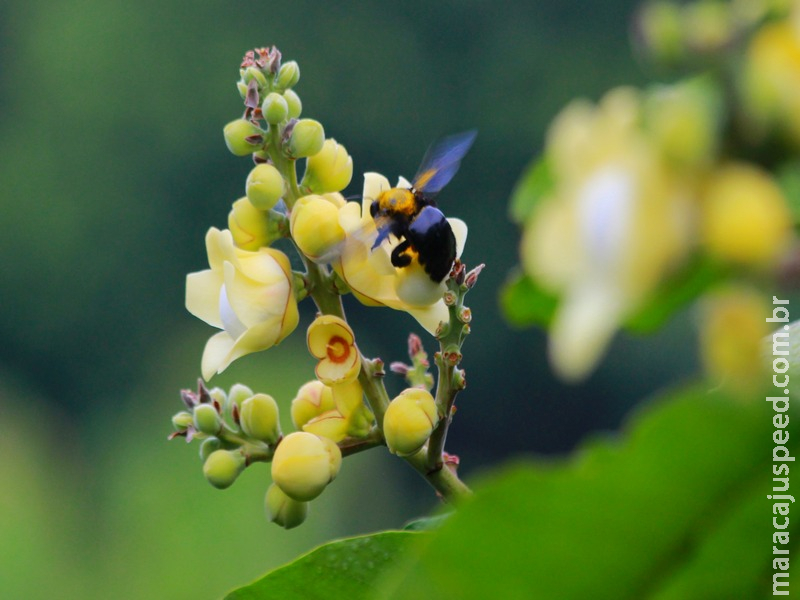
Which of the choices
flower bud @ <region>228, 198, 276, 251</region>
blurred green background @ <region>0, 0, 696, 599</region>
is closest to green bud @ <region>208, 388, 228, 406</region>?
flower bud @ <region>228, 198, 276, 251</region>

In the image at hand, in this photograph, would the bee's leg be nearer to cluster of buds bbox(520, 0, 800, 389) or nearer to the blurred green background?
cluster of buds bbox(520, 0, 800, 389)

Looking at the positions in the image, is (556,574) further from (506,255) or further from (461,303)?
(506,255)

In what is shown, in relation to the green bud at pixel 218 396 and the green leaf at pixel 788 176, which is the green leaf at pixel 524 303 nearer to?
the green leaf at pixel 788 176

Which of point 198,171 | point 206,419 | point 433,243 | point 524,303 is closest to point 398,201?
point 433,243

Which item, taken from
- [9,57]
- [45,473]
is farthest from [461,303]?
[9,57]

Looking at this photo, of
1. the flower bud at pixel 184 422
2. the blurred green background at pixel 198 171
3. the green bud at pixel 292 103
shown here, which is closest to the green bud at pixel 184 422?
the flower bud at pixel 184 422

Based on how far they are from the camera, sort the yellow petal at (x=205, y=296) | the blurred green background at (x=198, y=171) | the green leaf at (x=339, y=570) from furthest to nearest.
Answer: the blurred green background at (x=198, y=171) → the yellow petal at (x=205, y=296) → the green leaf at (x=339, y=570)

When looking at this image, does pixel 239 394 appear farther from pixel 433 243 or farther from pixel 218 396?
pixel 433 243
